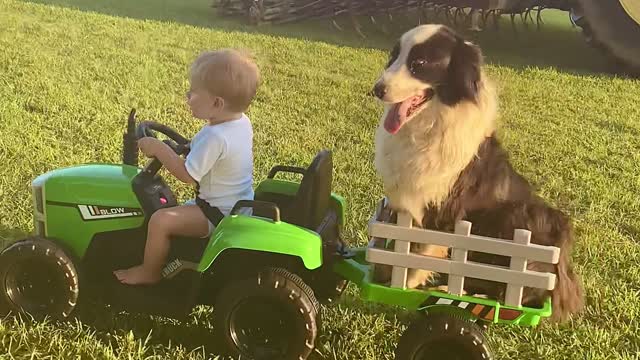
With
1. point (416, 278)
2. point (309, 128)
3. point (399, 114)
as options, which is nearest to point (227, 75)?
point (399, 114)

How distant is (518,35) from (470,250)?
13.2m

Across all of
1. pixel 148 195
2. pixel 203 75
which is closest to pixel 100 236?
pixel 148 195

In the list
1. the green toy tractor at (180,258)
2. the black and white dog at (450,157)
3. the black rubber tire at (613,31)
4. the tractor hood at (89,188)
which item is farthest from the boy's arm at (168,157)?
the black rubber tire at (613,31)

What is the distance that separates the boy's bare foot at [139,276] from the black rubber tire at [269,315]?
1.18 feet

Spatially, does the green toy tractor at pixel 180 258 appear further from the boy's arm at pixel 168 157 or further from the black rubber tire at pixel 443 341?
the black rubber tire at pixel 443 341

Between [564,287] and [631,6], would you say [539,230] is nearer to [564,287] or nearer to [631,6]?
[564,287]

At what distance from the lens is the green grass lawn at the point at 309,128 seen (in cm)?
297

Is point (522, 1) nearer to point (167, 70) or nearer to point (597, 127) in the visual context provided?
point (597, 127)

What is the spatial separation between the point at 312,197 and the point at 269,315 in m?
0.54

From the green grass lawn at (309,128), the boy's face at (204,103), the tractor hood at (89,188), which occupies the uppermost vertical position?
the boy's face at (204,103)

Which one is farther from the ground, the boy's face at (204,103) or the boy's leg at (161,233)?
the boy's face at (204,103)

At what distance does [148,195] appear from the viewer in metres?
2.85

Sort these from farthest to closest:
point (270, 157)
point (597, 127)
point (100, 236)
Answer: point (597, 127)
point (270, 157)
point (100, 236)

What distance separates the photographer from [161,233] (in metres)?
2.74
